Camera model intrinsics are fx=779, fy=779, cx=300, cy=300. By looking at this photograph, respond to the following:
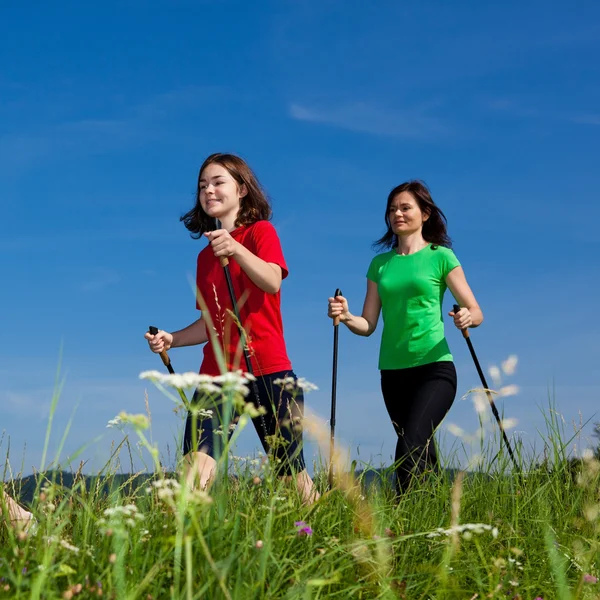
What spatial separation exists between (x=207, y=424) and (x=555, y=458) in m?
2.39

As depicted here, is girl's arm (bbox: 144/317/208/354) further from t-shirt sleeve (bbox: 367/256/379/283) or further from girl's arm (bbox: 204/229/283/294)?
t-shirt sleeve (bbox: 367/256/379/283)

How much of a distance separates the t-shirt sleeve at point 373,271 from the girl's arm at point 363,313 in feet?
0.11

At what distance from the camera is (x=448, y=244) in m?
6.64

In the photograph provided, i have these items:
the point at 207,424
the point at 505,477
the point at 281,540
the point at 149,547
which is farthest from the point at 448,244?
the point at 149,547

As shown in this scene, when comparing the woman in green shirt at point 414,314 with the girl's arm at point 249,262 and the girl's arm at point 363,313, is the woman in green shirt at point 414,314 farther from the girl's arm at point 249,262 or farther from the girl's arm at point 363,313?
the girl's arm at point 249,262

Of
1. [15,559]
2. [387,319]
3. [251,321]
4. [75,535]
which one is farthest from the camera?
[387,319]

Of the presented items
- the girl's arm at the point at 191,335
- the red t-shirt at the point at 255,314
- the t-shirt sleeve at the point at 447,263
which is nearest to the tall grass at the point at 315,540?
the red t-shirt at the point at 255,314

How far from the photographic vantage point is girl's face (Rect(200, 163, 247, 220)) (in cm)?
580

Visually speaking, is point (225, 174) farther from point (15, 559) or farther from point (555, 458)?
point (15, 559)

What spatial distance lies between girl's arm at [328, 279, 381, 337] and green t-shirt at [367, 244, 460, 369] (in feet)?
0.34

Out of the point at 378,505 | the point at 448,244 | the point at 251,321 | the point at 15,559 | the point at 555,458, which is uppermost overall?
the point at 448,244

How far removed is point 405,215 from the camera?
21.5ft

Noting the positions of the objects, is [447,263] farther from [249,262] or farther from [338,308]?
[249,262]

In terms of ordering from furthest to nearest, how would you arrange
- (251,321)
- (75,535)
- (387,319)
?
(387,319) < (251,321) < (75,535)
